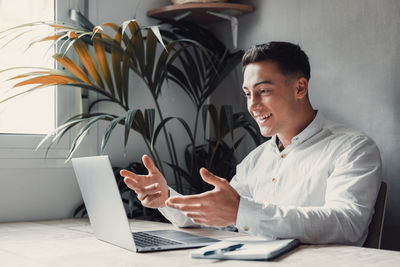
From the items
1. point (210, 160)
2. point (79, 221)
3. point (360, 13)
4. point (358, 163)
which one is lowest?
point (79, 221)

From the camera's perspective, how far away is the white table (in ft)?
4.23

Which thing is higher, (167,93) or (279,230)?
(167,93)

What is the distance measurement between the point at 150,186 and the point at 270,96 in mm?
632

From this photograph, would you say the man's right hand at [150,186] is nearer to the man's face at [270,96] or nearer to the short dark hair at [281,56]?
the man's face at [270,96]

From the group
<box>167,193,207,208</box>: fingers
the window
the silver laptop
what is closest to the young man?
<box>167,193,207,208</box>: fingers

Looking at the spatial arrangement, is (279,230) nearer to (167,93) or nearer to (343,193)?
(343,193)

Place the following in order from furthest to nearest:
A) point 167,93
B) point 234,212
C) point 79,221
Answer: point 167,93 → point 79,221 → point 234,212

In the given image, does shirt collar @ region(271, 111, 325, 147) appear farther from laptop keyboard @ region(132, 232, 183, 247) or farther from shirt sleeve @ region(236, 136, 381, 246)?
laptop keyboard @ region(132, 232, 183, 247)

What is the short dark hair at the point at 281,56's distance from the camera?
2.10m

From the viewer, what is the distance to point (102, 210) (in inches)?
61.8

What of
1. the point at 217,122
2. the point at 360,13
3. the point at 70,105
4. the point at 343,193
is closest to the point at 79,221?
the point at 70,105

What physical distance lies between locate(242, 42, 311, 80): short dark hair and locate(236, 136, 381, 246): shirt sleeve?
1.37 ft

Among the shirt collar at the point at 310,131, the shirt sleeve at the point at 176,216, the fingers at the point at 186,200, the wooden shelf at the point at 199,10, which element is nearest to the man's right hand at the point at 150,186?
the shirt sleeve at the point at 176,216

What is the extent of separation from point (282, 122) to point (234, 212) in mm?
721
